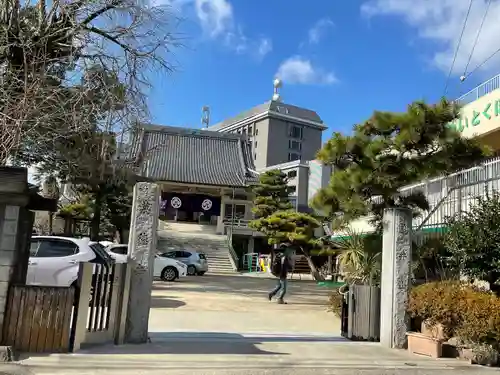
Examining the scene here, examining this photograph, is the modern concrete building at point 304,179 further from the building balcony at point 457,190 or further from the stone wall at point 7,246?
the stone wall at point 7,246

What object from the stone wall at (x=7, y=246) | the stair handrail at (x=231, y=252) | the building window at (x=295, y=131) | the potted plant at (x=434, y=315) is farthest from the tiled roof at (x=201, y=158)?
the potted plant at (x=434, y=315)

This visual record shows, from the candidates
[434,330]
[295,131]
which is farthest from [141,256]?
[295,131]

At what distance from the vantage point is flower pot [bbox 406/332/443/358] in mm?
7773

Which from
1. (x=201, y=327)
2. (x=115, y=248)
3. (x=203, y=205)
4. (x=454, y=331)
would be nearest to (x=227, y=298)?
(x=115, y=248)

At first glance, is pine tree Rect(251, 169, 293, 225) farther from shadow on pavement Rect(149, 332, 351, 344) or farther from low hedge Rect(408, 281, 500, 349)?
low hedge Rect(408, 281, 500, 349)

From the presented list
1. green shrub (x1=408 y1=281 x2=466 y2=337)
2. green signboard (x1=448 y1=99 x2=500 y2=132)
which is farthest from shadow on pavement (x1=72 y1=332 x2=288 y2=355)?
green signboard (x1=448 y1=99 x2=500 y2=132)

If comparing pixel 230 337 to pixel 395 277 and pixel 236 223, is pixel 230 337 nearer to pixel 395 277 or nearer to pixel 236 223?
pixel 395 277

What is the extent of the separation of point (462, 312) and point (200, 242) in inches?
1194

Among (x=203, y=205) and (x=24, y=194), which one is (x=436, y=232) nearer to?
(x=24, y=194)

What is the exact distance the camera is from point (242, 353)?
24.2 feet

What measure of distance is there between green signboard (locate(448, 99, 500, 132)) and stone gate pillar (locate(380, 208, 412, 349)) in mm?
6987

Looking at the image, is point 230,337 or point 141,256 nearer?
point 141,256

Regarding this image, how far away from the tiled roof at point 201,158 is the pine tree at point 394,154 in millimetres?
30511

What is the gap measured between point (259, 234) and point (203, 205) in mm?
6512
